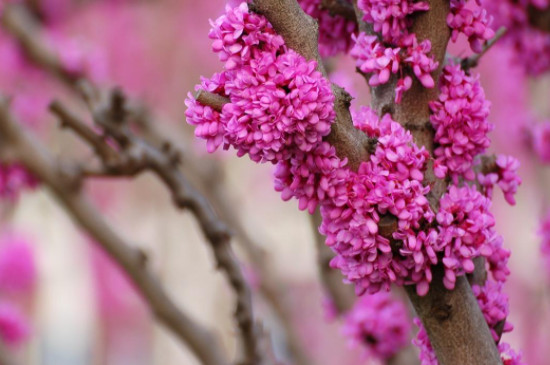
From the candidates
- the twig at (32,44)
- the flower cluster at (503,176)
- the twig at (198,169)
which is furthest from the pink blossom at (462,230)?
the twig at (32,44)

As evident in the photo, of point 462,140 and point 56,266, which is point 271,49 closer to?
point 462,140

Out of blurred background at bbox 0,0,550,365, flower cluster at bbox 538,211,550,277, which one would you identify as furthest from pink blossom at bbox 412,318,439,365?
blurred background at bbox 0,0,550,365

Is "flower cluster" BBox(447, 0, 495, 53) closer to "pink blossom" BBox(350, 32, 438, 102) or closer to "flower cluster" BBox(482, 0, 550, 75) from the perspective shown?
"pink blossom" BBox(350, 32, 438, 102)

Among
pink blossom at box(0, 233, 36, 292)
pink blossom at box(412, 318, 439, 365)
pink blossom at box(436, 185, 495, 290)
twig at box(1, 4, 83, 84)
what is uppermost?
pink blossom at box(0, 233, 36, 292)

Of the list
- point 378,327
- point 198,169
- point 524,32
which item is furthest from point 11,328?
point 524,32

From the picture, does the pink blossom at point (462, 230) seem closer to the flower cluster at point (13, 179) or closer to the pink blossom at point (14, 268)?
the flower cluster at point (13, 179)

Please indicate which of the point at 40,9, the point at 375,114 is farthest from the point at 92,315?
the point at 375,114
